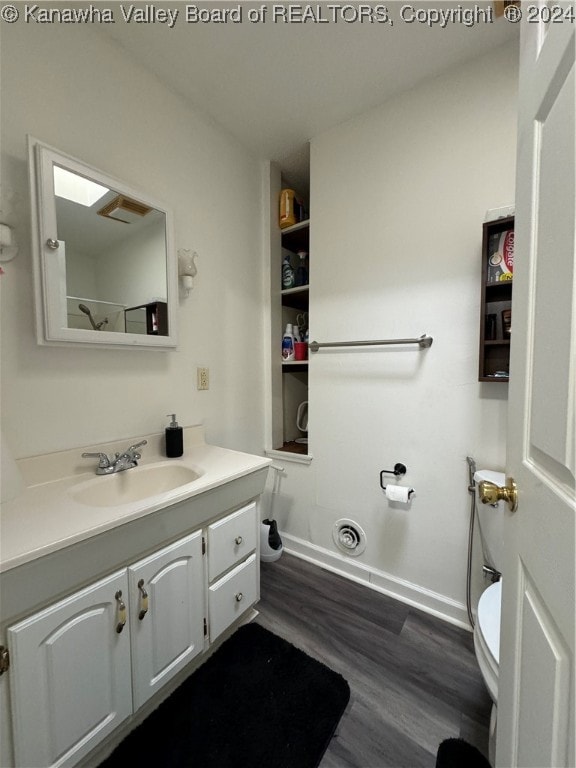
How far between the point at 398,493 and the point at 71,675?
1.33 m

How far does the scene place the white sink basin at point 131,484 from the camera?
1095mm

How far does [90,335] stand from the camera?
1124 mm

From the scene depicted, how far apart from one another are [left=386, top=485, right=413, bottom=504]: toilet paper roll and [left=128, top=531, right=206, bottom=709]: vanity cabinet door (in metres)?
0.92

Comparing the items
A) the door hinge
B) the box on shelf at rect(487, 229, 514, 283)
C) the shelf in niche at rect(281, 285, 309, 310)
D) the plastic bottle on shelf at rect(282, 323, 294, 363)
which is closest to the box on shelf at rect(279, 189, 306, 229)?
the shelf in niche at rect(281, 285, 309, 310)

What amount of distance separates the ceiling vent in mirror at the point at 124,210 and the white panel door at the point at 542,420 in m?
1.34

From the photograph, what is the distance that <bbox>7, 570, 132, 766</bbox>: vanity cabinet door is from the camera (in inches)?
27.9

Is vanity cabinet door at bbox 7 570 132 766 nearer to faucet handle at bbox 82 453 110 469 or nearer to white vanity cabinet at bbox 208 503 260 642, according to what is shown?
white vanity cabinet at bbox 208 503 260 642

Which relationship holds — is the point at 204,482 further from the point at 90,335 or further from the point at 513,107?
the point at 513,107

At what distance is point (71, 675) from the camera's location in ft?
2.56

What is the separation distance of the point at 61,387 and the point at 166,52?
4.88 ft

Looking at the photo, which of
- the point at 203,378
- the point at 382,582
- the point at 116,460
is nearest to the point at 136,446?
the point at 116,460

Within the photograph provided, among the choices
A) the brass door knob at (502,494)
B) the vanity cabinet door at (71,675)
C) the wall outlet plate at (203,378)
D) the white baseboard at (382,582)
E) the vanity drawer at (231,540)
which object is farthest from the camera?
the wall outlet plate at (203,378)

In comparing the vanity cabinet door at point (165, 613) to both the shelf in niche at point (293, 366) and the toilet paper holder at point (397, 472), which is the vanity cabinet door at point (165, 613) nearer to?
the toilet paper holder at point (397, 472)

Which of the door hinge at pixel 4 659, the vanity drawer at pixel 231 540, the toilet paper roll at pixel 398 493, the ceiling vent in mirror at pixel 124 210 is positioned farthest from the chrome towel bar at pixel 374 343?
the door hinge at pixel 4 659
